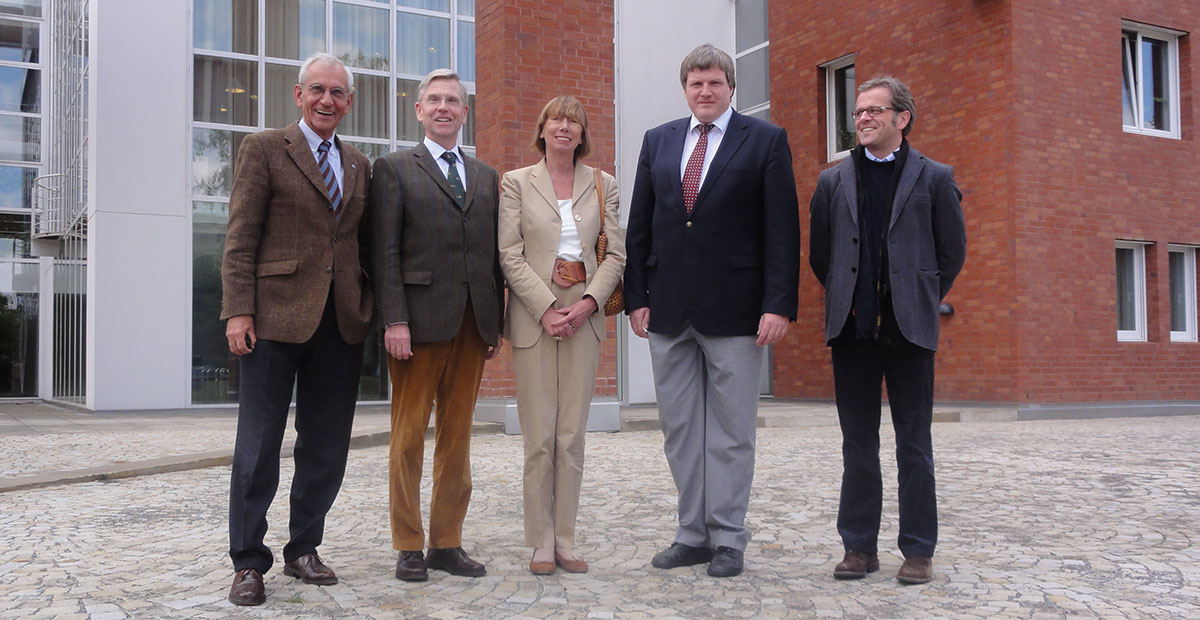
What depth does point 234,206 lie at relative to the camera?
3885mm

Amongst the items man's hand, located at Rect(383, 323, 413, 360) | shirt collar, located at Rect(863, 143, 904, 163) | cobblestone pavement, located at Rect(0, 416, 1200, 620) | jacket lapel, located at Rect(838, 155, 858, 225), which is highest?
shirt collar, located at Rect(863, 143, 904, 163)

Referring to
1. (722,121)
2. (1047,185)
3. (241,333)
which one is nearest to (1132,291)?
(1047,185)

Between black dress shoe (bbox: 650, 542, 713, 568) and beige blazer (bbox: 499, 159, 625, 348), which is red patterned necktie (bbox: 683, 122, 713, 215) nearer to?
beige blazer (bbox: 499, 159, 625, 348)

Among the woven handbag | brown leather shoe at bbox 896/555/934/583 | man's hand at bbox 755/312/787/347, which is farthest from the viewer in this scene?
the woven handbag

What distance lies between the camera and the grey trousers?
4391 millimetres

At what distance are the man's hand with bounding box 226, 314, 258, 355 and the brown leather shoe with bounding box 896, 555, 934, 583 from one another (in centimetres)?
263

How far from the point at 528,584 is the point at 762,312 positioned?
1.48 metres

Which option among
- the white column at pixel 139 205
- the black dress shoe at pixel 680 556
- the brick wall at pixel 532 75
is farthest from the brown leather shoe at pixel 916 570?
the white column at pixel 139 205

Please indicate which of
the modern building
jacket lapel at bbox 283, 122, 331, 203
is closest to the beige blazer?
jacket lapel at bbox 283, 122, 331, 203

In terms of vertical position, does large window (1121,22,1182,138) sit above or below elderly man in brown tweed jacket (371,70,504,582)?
above

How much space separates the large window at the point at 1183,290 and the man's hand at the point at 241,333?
1528 cm

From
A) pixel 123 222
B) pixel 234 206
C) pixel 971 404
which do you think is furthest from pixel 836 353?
pixel 123 222

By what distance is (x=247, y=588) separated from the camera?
12.1ft

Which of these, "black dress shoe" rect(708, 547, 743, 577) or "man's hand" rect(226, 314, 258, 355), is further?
"black dress shoe" rect(708, 547, 743, 577)
